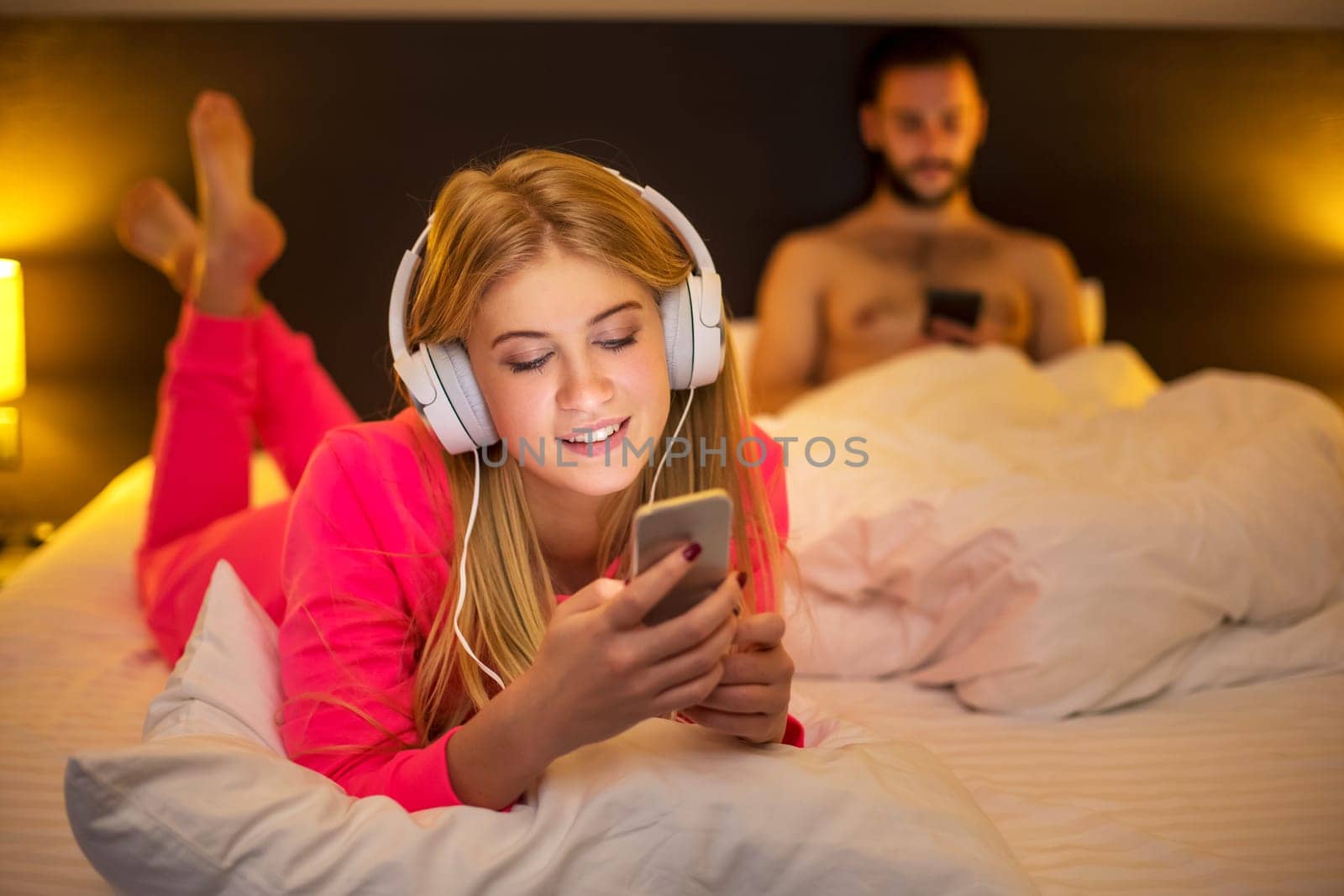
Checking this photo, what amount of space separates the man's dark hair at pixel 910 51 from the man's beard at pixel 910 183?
0.46 ft

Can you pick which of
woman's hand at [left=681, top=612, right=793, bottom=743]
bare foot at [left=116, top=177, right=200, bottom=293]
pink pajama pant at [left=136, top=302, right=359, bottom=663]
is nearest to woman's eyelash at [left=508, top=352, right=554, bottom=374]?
woman's hand at [left=681, top=612, right=793, bottom=743]

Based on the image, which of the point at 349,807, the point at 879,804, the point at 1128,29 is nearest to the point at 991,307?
the point at 1128,29

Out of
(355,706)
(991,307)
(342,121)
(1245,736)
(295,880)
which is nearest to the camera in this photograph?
(295,880)

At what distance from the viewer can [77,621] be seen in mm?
1309

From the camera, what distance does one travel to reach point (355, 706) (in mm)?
798

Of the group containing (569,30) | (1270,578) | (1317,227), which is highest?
(569,30)

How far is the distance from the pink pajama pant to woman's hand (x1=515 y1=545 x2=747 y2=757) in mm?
624

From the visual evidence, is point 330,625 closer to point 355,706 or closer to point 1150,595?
point 355,706

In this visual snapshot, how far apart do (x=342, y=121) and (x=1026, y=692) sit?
1523mm

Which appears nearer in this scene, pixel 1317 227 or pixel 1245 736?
pixel 1245 736

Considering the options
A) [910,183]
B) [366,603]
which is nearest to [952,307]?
[910,183]

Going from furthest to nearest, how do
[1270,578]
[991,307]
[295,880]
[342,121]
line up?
1. [991,307]
2. [342,121]
3. [1270,578]
4. [295,880]

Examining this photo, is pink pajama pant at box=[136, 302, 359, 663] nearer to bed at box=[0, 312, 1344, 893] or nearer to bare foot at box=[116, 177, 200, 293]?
bed at box=[0, 312, 1344, 893]

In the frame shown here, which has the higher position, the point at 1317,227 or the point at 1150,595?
the point at 1317,227
